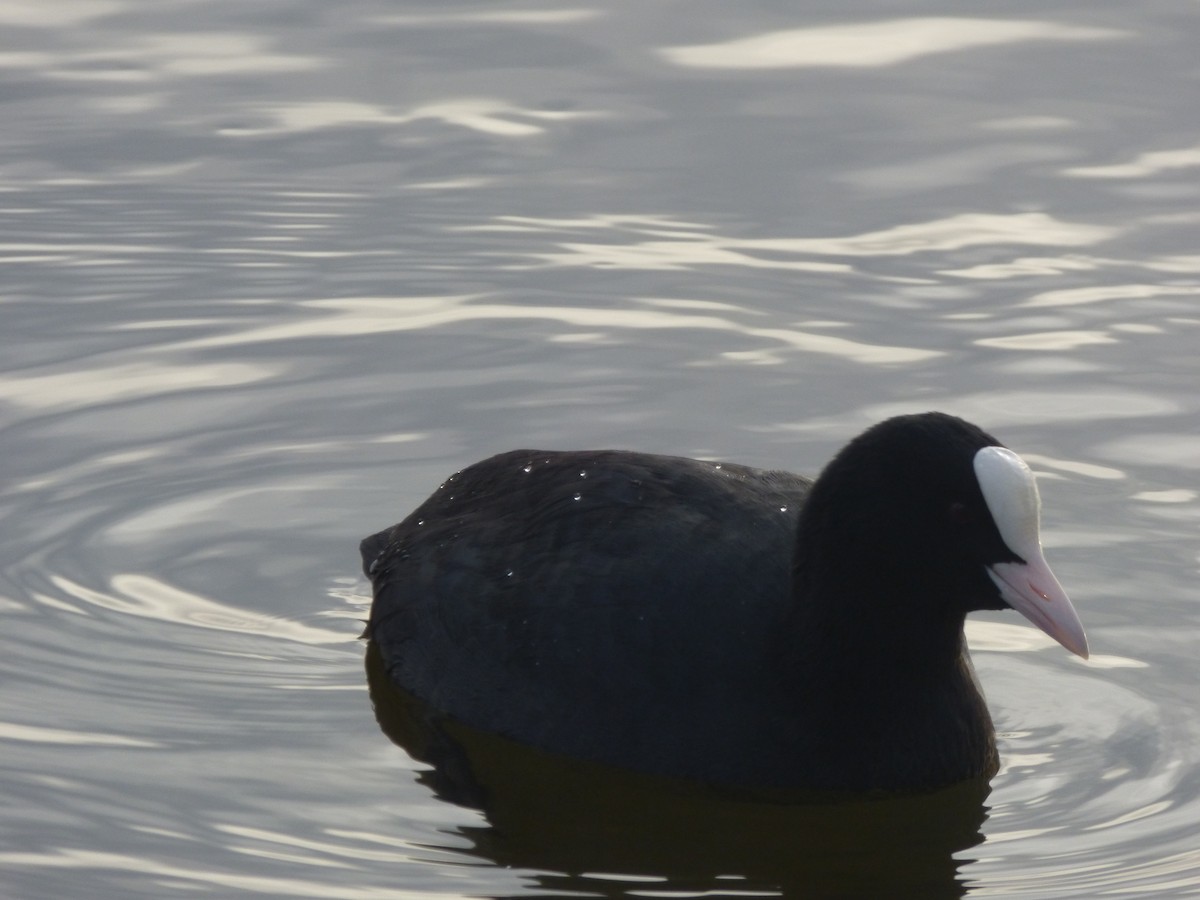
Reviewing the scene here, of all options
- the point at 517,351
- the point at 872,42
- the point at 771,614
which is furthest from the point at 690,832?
the point at 872,42

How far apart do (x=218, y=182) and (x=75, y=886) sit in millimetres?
4847

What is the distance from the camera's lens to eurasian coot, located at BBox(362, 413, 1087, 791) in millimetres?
5543

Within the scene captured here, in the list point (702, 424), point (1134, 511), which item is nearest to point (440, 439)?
point (702, 424)

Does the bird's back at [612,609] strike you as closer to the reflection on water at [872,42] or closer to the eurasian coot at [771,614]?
the eurasian coot at [771,614]

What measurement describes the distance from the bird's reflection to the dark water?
0.02m

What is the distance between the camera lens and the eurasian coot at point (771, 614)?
554 centimetres

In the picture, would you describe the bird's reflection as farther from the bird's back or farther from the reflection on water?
the reflection on water

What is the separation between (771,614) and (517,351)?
106 inches

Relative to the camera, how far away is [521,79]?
10.6 metres

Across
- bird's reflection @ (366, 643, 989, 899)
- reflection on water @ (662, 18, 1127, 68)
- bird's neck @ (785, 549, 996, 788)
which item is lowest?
bird's reflection @ (366, 643, 989, 899)

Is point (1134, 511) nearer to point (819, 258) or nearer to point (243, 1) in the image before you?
point (819, 258)

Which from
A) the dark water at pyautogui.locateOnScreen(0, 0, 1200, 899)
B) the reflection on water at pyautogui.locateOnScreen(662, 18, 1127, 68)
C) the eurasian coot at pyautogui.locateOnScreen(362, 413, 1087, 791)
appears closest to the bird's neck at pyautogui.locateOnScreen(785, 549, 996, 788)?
the eurasian coot at pyautogui.locateOnScreen(362, 413, 1087, 791)

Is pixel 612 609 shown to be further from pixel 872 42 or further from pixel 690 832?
pixel 872 42

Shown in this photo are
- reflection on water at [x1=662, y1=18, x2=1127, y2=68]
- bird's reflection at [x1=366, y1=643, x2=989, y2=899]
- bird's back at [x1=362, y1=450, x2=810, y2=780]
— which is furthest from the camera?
reflection on water at [x1=662, y1=18, x2=1127, y2=68]
